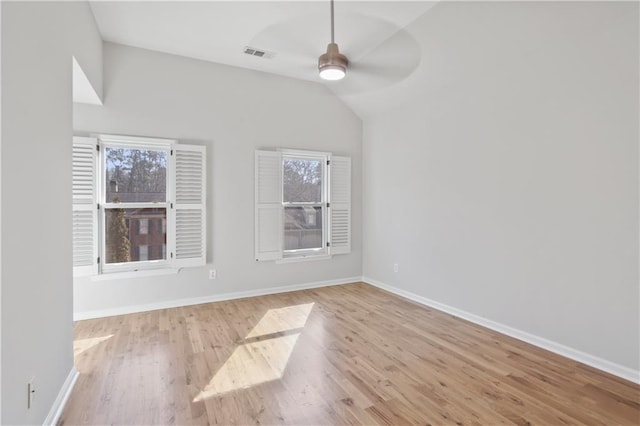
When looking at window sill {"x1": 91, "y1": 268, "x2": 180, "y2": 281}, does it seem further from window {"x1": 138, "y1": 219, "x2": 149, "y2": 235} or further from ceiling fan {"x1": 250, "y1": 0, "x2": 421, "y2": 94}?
ceiling fan {"x1": 250, "y1": 0, "x2": 421, "y2": 94}

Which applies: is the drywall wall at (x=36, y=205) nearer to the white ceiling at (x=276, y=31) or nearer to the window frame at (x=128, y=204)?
the white ceiling at (x=276, y=31)

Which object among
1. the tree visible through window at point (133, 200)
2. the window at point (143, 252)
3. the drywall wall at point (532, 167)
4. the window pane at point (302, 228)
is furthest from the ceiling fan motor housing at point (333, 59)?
the window at point (143, 252)

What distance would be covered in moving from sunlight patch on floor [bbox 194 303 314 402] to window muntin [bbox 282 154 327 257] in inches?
57.4

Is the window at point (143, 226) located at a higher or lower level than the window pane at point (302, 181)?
lower

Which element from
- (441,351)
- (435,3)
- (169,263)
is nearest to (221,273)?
(169,263)

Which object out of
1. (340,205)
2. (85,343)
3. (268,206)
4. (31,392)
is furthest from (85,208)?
(340,205)

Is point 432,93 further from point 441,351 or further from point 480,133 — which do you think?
point 441,351

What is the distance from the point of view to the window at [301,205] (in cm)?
468

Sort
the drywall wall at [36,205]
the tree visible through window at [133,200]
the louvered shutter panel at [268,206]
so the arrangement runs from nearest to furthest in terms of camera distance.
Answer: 1. the drywall wall at [36,205]
2. the tree visible through window at [133,200]
3. the louvered shutter panel at [268,206]

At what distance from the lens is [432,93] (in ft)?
13.4

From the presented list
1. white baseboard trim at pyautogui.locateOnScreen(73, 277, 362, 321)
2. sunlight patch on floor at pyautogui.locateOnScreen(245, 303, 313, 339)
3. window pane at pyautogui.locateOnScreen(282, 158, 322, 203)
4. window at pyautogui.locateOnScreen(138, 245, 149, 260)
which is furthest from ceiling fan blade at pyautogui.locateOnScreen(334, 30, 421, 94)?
window at pyautogui.locateOnScreen(138, 245, 149, 260)

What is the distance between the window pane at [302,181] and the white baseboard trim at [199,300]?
1315mm

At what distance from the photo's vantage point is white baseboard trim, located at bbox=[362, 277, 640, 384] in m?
2.50

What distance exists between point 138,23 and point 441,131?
3.57m
